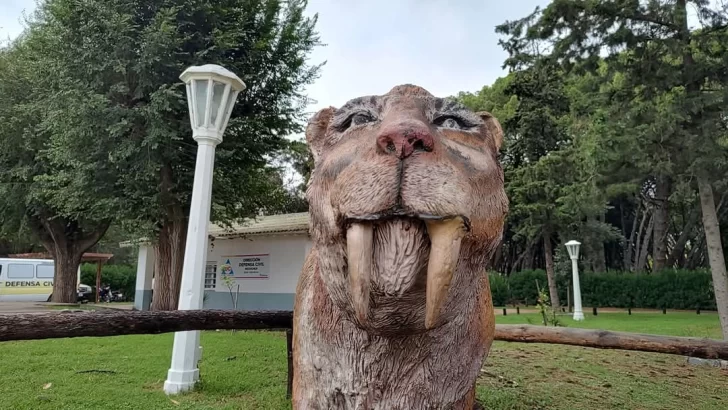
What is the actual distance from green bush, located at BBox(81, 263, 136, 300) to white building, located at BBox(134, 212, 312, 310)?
46.8ft

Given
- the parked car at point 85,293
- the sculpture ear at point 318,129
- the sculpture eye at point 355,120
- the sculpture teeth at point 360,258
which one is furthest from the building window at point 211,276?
the sculpture teeth at point 360,258

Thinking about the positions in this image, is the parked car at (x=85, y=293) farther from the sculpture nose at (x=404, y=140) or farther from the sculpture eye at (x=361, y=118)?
the sculpture nose at (x=404, y=140)

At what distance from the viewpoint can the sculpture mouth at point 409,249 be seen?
3.20 ft

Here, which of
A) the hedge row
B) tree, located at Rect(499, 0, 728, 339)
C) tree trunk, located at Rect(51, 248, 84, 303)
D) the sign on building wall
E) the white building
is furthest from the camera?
the hedge row

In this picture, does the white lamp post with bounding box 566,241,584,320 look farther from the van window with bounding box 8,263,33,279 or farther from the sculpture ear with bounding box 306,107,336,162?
the van window with bounding box 8,263,33,279

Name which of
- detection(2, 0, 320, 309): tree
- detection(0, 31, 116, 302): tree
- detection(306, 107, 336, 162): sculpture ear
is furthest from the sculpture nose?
detection(0, 31, 116, 302): tree

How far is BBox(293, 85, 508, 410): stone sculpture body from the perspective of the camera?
100 cm

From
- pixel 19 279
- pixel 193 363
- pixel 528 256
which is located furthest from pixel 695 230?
pixel 19 279

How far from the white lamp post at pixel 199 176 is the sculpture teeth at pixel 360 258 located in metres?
4.30

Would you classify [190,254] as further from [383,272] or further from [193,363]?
[383,272]

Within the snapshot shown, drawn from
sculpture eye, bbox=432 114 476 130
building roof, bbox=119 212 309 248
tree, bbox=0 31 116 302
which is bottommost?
sculpture eye, bbox=432 114 476 130

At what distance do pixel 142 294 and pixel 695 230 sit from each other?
24.4 m

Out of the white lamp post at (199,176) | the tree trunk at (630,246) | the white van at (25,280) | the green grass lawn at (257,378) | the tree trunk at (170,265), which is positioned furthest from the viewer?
the tree trunk at (630,246)

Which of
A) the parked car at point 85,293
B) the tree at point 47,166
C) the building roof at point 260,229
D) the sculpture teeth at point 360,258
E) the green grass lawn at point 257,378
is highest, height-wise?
the tree at point 47,166
